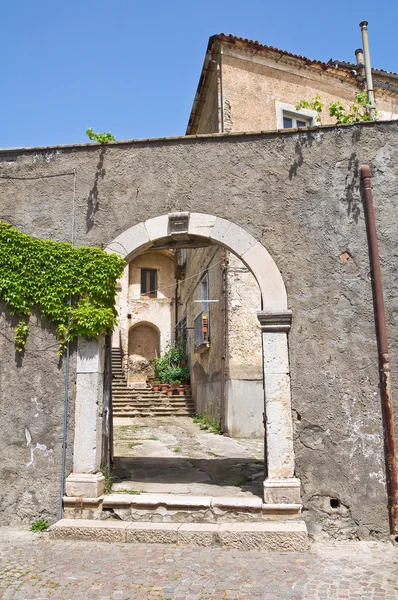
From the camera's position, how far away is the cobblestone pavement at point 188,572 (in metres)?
3.65

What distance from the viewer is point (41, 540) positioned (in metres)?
4.88

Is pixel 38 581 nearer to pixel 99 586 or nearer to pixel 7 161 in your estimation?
pixel 99 586

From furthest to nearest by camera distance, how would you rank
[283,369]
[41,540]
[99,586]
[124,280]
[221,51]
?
[124,280] < [221,51] < [283,369] < [41,540] < [99,586]

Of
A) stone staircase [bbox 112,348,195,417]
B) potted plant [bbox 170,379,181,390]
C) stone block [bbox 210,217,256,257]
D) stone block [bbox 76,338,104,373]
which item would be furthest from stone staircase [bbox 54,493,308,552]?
potted plant [bbox 170,379,181,390]

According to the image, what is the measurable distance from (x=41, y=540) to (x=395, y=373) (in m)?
3.86

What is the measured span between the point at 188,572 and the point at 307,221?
11.9 ft

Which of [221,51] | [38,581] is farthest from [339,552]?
[221,51]

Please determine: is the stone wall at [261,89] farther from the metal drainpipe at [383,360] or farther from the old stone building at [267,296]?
the metal drainpipe at [383,360]

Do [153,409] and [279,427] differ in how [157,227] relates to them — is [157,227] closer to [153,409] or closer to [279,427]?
[279,427]

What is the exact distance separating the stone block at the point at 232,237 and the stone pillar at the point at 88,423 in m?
→ 1.76

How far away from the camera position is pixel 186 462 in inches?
302

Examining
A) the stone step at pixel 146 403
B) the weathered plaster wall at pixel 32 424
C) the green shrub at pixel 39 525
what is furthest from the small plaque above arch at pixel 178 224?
the stone step at pixel 146 403

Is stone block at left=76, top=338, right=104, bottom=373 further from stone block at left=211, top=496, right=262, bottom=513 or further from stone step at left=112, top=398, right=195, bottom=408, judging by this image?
stone step at left=112, top=398, right=195, bottom=408

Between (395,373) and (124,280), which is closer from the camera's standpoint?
(395,373)
